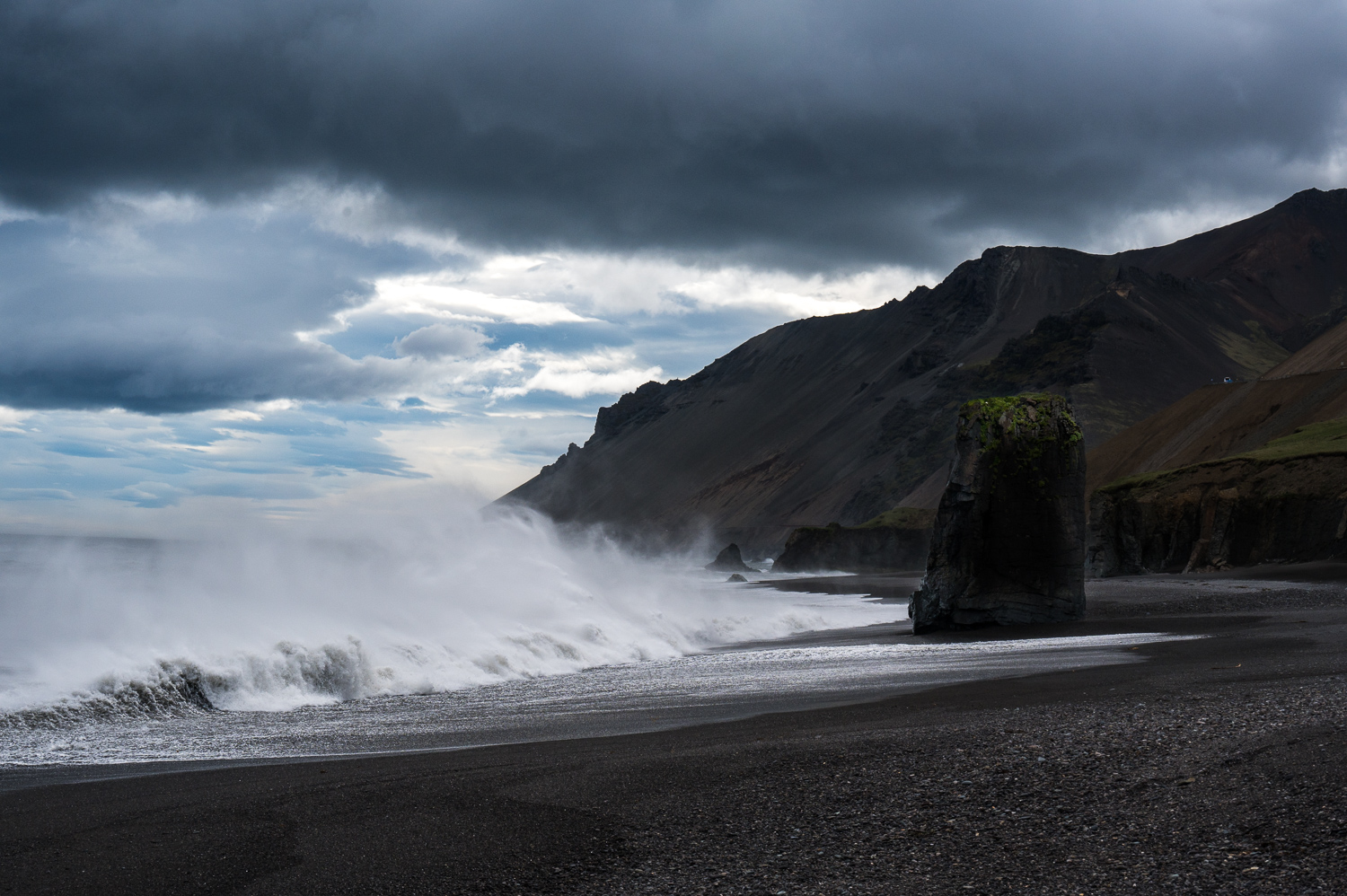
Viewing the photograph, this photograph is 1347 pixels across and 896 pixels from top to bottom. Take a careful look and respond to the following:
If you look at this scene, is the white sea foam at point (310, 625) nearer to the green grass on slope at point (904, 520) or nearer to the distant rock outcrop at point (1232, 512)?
the distant rock outcrop at point (1232, 512)

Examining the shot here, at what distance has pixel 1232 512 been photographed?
124 ft

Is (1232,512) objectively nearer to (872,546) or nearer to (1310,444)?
(1310,444)

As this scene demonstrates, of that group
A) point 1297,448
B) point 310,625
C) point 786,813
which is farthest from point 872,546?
point 786,813

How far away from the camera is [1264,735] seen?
22.7 feet

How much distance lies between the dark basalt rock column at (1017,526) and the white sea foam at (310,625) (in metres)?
6.61

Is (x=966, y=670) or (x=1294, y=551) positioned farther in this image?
(x=1294, y=551)

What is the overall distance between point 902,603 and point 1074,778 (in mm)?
33487

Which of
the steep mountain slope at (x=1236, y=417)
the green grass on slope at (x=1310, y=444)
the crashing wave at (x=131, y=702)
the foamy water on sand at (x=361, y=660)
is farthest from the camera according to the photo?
the steep mountain slope at (x=1236, y=417)

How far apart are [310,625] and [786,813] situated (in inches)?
482

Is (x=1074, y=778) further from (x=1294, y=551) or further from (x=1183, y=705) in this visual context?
(x=1294, y=551)

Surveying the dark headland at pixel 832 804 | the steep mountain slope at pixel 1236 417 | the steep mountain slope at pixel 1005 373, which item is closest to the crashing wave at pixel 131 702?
the dark headland at pixel 832 804

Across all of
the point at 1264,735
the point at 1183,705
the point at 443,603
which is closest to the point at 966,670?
the point at 1183,705

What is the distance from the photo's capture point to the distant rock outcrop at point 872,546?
295 ft

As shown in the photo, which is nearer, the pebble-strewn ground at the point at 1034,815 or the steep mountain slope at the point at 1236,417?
the pebble-strewn ground at the point at 1034,815
